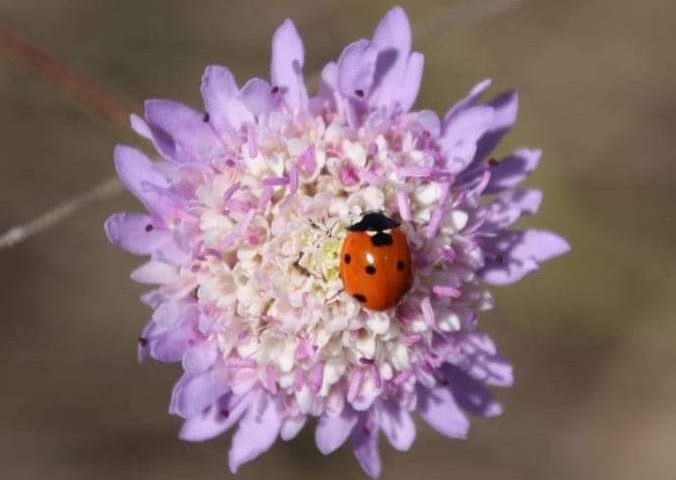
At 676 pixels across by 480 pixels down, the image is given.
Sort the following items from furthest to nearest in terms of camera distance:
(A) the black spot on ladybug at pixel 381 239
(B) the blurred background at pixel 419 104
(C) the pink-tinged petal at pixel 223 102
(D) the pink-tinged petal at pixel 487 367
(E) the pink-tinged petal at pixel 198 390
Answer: (B) the blurred background at pixel 419 104, (D) the pink-tinged petal at pixel 487 367, (E) the pink-tinged petal at pixel 198 390, (C) the pink-tinged petal at pixel 223 102, (A) the black spot on ladybug at pixel 381 239

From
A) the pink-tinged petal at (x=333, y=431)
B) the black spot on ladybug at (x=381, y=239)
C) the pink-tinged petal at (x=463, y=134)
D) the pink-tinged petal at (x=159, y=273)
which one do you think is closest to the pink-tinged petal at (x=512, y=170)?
the pink-tinged petal at (x=463, y=134)

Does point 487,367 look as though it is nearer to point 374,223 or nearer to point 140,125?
point 374,223

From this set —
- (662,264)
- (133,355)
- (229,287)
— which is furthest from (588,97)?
(229,287)

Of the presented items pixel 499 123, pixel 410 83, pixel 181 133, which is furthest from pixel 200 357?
pixel 499 123

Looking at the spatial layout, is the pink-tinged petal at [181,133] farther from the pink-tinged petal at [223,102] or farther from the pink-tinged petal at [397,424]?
the pink-tinged petal at [397,424]

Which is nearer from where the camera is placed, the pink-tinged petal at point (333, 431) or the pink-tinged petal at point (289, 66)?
the pink-tinged petal at point (289, 66)

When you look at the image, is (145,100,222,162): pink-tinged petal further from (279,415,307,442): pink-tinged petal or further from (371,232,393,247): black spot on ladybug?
(279,415,307,442): pink-tinged petal
